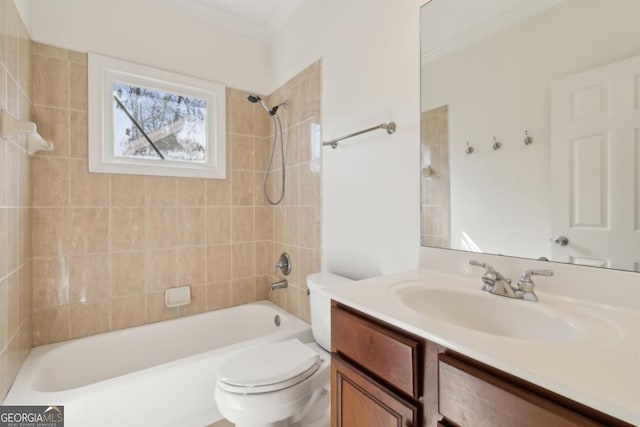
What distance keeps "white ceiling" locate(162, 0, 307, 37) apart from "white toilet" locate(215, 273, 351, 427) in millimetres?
1992

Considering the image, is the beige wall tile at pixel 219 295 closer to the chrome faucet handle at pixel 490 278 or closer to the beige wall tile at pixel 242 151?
the beige wall tile at pixel 242 151

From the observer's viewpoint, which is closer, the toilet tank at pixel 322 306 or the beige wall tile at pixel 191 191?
the toilet tank at pixel 322 306

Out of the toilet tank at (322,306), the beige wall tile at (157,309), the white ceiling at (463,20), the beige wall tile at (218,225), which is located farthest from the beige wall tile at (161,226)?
the white ceiling at (463,20)

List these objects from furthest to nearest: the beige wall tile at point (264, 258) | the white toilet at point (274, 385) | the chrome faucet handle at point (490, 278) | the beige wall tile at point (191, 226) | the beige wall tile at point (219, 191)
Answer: the beige wall tile at point (264, 258)
the beige wall tile at point (219, 191)
the beige wall tile at point (191, 226)
the white toilet at point (274, 385)
the chrome faucet handle at point (490, 278)

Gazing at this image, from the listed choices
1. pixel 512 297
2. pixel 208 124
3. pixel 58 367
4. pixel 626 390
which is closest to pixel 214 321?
pixel 58 367

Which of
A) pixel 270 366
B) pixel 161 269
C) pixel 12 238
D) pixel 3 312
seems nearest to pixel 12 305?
pixel 3 312

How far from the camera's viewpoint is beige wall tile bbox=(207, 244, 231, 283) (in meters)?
2.24

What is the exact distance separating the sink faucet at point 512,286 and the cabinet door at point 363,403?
1.50 feet

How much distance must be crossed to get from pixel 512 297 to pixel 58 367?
2263mm

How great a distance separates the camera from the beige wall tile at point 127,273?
1.89 m

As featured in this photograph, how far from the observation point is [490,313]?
90cm

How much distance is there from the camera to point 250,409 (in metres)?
1.16

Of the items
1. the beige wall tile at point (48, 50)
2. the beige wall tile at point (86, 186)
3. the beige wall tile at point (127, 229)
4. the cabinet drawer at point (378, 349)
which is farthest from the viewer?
the beige wall tile at point (127, 229)

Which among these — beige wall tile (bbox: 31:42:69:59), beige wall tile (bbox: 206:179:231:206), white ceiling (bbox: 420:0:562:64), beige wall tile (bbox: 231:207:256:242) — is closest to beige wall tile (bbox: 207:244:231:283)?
beige wall tile (bbox: 231:207:256:242)
